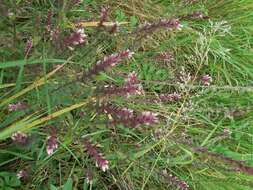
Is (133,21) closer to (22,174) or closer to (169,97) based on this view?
(169,97)

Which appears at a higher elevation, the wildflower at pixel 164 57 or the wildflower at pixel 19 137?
the wildflower at pixel 164 57

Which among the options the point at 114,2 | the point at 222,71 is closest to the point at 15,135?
the point at 114,2

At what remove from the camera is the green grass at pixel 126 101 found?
6.06ft

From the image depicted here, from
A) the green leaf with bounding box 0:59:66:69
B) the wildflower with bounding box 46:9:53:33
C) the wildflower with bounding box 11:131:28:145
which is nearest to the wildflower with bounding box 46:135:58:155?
the wildflower with bounding box 11:131:28:145

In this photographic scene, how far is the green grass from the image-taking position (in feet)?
6.06

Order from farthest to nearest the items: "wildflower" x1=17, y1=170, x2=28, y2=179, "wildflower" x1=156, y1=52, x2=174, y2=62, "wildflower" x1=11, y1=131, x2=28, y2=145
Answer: "wildflower" x1=156, y1=52, x2=174, y2=62
"wildflower" x1=17, y1=170, x2=28, y2=179
"wildflower" x1=11, y1=131, x2=28, y2=145

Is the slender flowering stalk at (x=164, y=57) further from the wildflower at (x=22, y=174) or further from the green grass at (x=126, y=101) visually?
the wildflower at (x=22, y=174)

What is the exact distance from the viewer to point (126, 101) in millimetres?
2174

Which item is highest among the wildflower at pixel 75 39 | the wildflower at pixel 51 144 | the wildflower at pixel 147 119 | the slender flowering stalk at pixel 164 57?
the wildflower at pixel 75 39

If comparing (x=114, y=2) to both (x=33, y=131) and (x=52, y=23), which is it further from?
(x=33, y=131)

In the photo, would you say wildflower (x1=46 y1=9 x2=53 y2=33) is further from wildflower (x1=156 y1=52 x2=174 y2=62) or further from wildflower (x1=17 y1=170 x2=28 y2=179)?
wildflower (x1=156 y1=52 x2=174 y2=62)

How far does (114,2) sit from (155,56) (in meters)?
0.34

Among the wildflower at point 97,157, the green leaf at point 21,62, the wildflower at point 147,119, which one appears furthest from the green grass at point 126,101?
the wildflower at point 147,119

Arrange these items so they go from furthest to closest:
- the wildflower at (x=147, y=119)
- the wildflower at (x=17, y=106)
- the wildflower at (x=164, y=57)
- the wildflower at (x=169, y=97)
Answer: the wildflower at (x=164, y=57)
the wildflower at (x=169, y=97)
the wildflower at (x=17, y=106)
the wildflower at (x=147, y=119)
